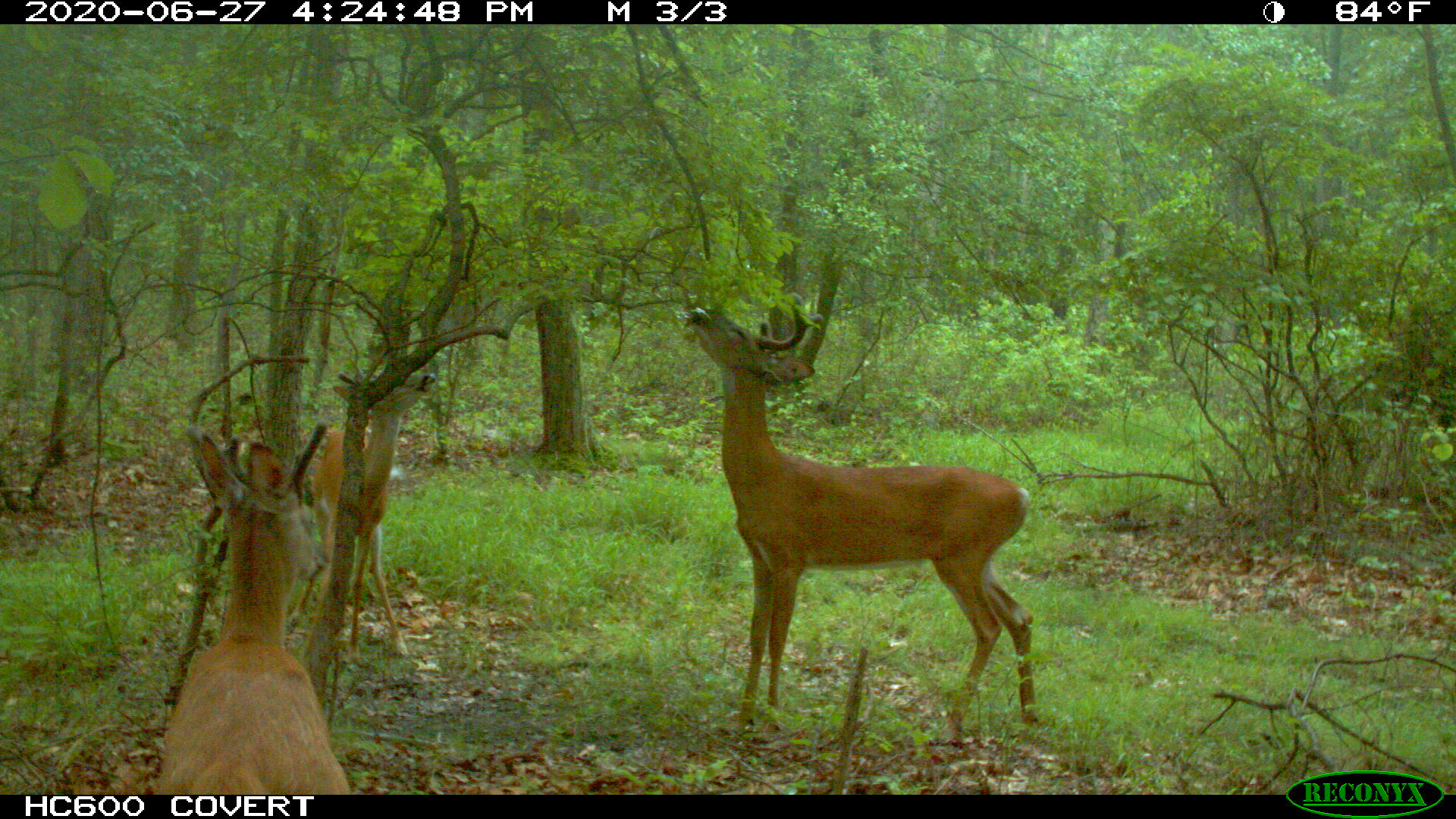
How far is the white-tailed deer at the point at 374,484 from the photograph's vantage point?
20.9 ft

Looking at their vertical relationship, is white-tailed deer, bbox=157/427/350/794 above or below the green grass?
above

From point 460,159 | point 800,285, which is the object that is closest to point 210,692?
point 460,159

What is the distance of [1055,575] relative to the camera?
8.57 m

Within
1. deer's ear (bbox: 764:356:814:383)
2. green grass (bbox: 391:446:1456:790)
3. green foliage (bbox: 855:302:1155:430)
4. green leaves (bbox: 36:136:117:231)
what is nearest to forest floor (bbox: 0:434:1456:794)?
green grass (bbox: 391:446:1456:790)

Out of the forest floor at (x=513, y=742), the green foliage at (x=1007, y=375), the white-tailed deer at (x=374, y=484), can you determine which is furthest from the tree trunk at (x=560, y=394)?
the green foliage at (x=1007, y=375)

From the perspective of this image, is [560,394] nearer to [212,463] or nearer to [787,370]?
[787,370]

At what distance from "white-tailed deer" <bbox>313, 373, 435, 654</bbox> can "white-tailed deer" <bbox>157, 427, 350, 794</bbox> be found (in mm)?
2579

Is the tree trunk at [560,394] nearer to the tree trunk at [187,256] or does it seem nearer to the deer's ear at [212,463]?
the tree trunk at [187,256]

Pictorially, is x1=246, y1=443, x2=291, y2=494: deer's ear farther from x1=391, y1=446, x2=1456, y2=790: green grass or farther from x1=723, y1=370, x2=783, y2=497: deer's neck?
x1=723, y1=370, x2=783, y2=497: deer's neck

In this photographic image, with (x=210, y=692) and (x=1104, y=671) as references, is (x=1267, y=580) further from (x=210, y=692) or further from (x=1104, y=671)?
(x=210, y=692)

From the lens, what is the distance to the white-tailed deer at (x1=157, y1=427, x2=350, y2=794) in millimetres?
2830

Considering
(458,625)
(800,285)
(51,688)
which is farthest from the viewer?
(800,285)

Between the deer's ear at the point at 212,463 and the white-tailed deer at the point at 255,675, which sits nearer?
the white-tailed deer at the point at 255,675

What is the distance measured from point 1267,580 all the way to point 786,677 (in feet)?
13.4
